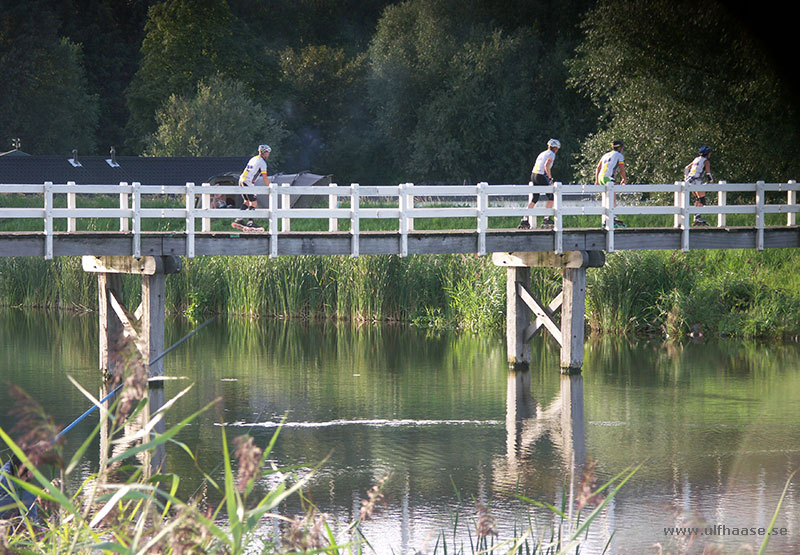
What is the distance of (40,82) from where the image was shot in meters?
57.2

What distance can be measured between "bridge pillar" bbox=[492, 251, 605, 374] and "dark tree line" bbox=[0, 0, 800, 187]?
24.6 m

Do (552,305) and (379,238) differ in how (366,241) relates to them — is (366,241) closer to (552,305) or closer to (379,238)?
(379,238)

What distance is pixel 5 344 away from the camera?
2400 cm

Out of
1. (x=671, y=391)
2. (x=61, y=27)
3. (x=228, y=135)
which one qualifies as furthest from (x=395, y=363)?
(x=61, y=27)

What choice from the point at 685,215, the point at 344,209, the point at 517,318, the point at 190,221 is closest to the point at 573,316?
the point at 517,318

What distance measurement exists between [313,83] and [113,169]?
615 inches

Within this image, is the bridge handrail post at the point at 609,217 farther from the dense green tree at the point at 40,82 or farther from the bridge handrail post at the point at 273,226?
the dense green tree at the point at 40,82

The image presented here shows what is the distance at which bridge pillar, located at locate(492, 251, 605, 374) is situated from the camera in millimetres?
19562

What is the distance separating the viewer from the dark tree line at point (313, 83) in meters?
52.6

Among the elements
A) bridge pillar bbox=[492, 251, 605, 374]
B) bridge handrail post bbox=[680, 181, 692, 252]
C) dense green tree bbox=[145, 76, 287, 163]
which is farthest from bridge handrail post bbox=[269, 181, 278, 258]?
dense green tree bbox=[145, 76, 287, 163]

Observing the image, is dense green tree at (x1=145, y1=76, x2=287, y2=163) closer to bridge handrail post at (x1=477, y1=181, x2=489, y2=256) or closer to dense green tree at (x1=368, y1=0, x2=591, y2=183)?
dense green tree at (x1=368, y1=0, x2=591, y2=183)

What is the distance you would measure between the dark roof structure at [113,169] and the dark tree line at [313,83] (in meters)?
3.59

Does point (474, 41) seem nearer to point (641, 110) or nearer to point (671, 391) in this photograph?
point (641, 110)

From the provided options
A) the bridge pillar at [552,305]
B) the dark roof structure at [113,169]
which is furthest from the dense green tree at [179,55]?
the bridge pillar at [552,305]
